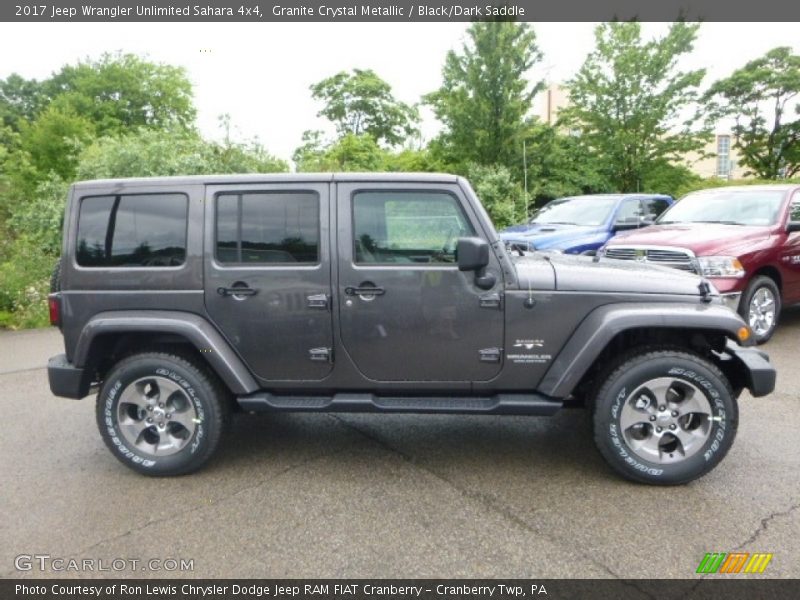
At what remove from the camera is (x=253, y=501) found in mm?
3230

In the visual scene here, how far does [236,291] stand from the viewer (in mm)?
3398

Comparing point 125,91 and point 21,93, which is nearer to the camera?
point 125,91

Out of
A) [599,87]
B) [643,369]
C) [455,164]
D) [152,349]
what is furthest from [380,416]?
[599,87]

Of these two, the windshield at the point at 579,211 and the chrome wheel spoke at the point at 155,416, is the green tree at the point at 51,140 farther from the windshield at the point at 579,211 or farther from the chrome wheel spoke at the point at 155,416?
the chrome wheel spoke at the point at 155,416

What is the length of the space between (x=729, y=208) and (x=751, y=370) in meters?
4.92

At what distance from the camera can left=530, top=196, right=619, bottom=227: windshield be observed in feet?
31.1

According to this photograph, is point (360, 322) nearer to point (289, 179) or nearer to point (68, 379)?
point (289, 179)

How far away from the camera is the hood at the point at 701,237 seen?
623cm

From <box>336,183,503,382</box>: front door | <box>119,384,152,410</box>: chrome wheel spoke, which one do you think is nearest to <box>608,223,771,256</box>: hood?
<box>336,183,503,382</box>: front door

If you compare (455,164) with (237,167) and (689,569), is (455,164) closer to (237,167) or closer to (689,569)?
(237,167)

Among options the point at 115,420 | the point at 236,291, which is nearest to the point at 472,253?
the point at 236,291

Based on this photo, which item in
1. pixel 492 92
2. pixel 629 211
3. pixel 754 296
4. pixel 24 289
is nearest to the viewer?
pixel 754 296

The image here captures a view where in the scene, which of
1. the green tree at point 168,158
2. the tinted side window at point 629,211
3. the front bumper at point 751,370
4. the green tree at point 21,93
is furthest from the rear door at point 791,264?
the green tree at point 21,93

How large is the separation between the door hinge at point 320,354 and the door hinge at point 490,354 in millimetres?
927
